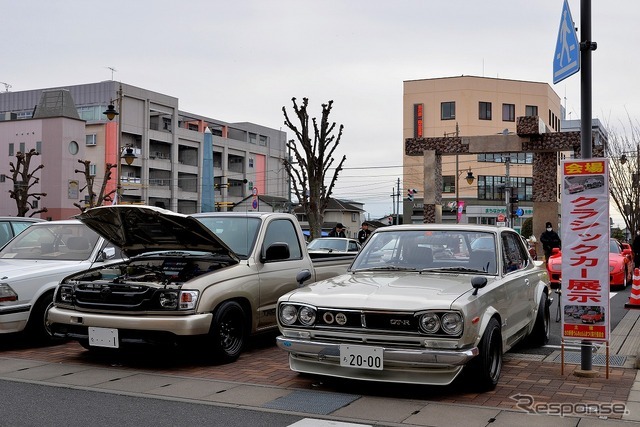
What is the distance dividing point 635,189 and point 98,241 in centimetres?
3220

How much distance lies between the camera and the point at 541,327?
8953mm

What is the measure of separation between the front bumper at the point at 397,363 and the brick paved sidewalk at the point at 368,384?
0.26 m

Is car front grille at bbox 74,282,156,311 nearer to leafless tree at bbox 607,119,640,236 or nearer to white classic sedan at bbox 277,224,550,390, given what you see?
white classic sedan at bbox 277,224,550,390

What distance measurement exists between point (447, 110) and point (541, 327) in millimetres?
59687

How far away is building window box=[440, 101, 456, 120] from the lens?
219 feet

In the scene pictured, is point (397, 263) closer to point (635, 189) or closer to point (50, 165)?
point (635, 189)

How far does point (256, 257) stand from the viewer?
8.40 meters

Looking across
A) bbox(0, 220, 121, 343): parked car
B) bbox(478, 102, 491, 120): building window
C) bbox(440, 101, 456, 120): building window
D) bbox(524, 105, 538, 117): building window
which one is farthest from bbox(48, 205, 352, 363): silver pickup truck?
bbox(524, 105, 538, 117): building window

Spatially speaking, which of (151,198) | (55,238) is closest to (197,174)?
(151,198)

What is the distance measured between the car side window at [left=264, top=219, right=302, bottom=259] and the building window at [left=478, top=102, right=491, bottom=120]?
6067cm

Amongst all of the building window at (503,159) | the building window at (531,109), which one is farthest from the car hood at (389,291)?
the building window at (531,109)

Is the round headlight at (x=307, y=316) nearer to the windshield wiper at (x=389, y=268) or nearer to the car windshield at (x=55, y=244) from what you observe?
the windshield wiper at (x=389, y=268)

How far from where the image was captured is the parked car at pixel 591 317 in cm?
695

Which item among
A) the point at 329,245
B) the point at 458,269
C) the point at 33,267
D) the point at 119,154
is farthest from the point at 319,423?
the point at 119,154
